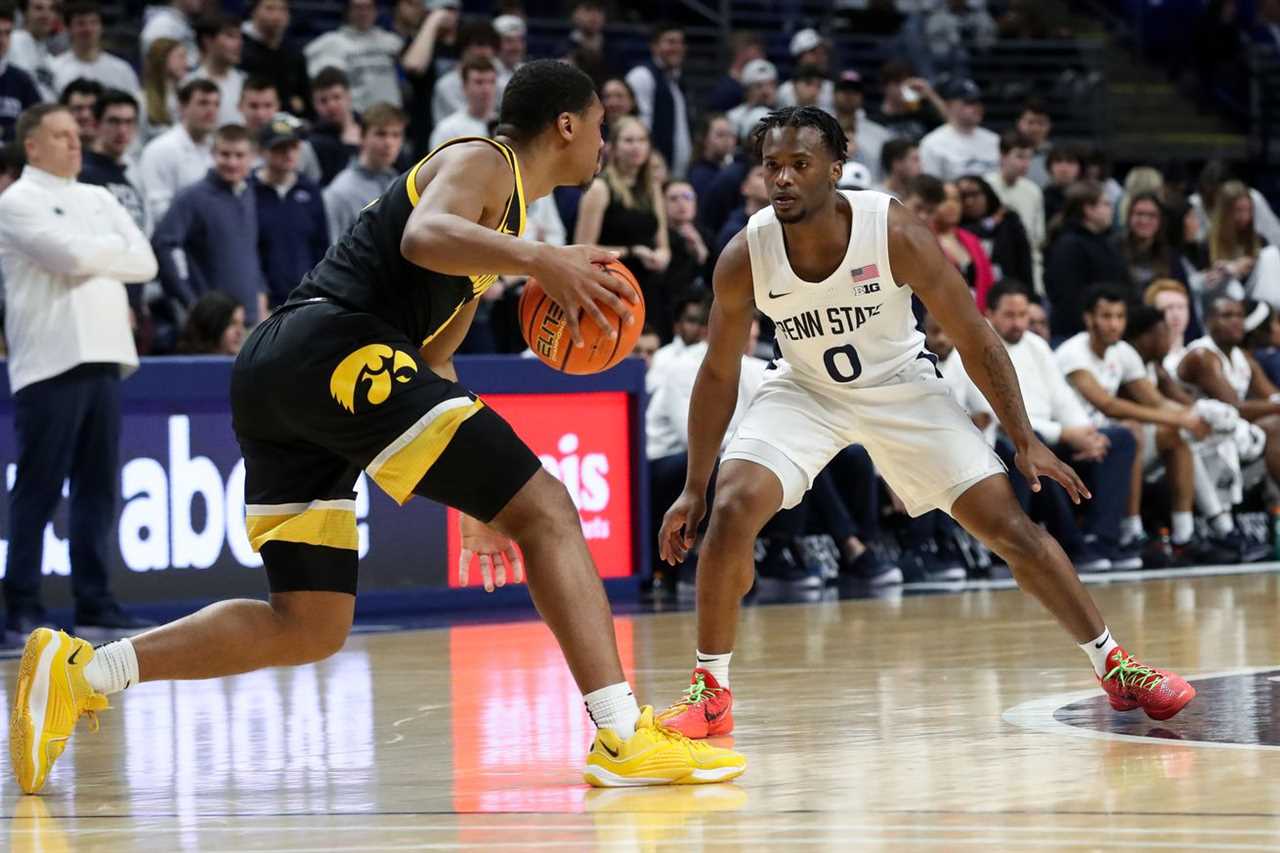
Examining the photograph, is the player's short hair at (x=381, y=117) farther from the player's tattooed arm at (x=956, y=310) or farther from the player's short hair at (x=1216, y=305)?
the player's tattooed arm at (x=956, y=310)

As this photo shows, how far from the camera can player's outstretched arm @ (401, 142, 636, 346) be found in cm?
446

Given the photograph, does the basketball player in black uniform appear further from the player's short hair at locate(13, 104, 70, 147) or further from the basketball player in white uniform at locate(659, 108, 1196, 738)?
the player's short hair at locate(13, 104, 70, 147)

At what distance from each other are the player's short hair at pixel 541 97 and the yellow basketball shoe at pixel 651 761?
1454 mm

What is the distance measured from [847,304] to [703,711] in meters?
1.26

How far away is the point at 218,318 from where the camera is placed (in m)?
10.4

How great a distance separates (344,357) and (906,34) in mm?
14464

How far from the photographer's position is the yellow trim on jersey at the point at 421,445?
16.0ft

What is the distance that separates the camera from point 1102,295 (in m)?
12.6

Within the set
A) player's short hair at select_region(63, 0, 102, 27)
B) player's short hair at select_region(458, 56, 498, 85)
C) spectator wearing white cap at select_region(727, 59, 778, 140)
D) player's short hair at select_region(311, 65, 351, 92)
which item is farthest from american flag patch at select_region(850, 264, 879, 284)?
spectator wearing white cap at select_region(727, 59, 778, 140)

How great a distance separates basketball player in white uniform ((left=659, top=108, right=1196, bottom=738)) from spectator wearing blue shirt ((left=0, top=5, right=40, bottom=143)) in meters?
6.76

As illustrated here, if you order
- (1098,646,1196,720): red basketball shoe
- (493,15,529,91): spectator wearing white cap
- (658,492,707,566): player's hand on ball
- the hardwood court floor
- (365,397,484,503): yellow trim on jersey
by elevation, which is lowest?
the hardwood court floor

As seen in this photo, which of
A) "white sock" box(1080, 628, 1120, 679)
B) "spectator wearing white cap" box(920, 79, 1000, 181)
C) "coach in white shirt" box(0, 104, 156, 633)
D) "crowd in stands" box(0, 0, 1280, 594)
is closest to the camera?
"white sock" box(1080, 628, 1120, 679)

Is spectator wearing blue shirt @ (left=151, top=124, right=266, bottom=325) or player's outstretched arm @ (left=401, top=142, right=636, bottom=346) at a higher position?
spectator wearing blue shirt @ (left=151, top=124, right=266, bottom=325)

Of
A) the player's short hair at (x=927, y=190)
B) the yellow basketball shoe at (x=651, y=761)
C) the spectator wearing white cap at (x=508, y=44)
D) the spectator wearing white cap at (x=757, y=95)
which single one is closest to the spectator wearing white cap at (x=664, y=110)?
the spectator wearing white cap at (x=757, y=95)
